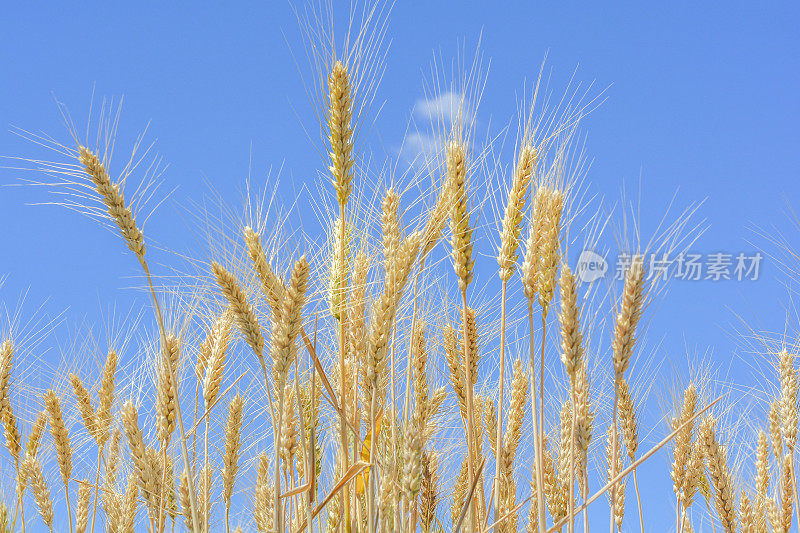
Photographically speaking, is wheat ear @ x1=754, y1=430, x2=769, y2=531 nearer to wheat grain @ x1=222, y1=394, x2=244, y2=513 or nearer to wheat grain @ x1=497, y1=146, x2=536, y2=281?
wheat grain @ x1=497, y1=146, x2=536, y2=281

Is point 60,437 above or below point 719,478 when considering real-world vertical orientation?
above

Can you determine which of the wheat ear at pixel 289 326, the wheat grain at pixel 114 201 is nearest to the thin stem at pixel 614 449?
the wheat ear at pixel 289 326

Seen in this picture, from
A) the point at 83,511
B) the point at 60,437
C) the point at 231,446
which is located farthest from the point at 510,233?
the point at 83,511

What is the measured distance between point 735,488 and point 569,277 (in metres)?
2.52

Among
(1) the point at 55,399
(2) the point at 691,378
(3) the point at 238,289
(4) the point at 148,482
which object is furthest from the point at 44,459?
(2) the point at 691,378

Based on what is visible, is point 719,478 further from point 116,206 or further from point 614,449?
point 116,206

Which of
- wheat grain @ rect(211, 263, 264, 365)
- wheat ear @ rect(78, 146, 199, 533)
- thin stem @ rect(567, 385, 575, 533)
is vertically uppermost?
wheat ear @ rect(78, 146, 199, 533)

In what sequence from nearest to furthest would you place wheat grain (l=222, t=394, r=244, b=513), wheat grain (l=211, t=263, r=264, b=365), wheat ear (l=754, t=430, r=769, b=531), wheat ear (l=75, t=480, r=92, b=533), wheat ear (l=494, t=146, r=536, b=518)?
wheat grain (l=211, t=263, r=264, b=365), wheat ear (l=494, t=146, r=536, b=518), wheat grain (l=222, t=394, r=244, b=513), wheat ear (l=75, t=480, r=92, b=533), wheat ear (l=754, t=430, r=769, b=531)

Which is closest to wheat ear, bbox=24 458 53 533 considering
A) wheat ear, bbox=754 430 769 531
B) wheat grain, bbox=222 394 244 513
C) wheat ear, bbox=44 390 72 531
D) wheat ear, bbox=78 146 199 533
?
wheat ear, bbox=44 390 72 531

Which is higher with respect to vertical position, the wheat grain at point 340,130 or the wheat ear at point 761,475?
the wheat grain at point 340,130

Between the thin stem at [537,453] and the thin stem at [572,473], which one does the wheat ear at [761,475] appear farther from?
the thin stem at [537,453]

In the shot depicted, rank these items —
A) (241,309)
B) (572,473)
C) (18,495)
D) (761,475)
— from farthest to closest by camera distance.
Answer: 1. (761,475)
2. (18,495)
3. (241,309)
4. (572,473)

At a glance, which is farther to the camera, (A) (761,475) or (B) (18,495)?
(A) (761,475)

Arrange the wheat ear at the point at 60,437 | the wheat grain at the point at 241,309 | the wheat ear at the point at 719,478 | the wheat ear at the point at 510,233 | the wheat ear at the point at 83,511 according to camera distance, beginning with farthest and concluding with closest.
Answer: the wheat ear at the point at 83,511 < the wheat ear at the point at 60,437 < the wheat ear at the point at 719,478 < the wheat ear at the point at 510,233 < the wheat grain at the point at 241,309
